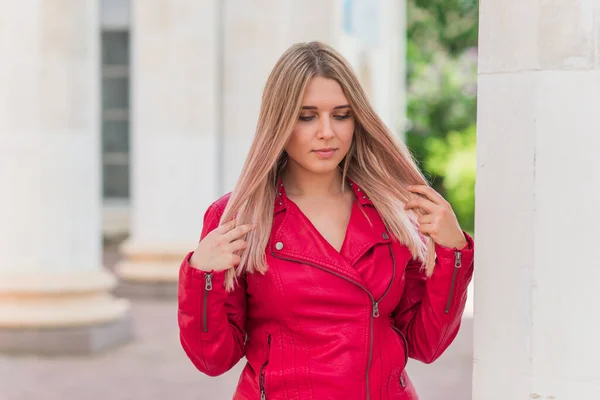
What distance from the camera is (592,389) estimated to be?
7.38 feet

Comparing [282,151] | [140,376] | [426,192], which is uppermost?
[282,151]

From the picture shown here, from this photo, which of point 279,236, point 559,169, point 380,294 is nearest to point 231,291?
point 279,236

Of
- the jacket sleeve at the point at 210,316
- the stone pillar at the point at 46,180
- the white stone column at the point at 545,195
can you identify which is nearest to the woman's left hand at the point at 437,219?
the white stone column at the point at 545,195

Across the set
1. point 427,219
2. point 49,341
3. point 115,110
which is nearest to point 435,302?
point 427,219

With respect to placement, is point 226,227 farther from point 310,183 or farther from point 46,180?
point 46,180

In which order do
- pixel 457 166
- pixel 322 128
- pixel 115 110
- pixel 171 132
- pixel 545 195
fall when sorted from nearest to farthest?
pixel 545 195 < pixel 322 128 < pixel 171 132 < pixel 115 110 < pixel 457 166

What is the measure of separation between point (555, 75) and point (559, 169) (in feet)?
0.63

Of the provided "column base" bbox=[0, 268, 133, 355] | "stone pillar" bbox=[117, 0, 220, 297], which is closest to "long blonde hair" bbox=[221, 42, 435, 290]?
"column base" bbox=[0, 268, 133, 355]

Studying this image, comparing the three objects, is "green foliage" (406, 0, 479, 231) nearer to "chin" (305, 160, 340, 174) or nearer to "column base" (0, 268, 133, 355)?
"column base" (0, 268, 133, 355)

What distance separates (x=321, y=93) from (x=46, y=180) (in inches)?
259

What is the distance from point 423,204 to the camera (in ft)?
9.28

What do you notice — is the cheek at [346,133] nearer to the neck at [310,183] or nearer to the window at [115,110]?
the neck at [310,183]

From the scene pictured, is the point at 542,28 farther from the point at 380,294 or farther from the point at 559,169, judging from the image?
the point at 380,294

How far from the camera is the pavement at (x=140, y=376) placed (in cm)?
765
